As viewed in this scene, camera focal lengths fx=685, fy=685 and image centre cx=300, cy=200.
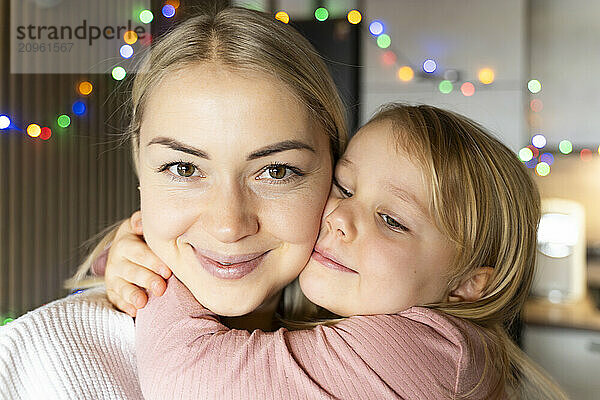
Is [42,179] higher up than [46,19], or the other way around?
[46,19]

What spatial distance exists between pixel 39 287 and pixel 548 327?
2.05 metres

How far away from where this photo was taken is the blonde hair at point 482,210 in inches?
42.9

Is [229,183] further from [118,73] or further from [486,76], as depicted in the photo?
[486,76]

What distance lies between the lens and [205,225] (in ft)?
3.41

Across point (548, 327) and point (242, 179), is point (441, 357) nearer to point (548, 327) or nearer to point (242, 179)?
point (242, 179)

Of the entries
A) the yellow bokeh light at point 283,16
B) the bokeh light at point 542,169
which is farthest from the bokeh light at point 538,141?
the yellow bokeh light at point 283,16

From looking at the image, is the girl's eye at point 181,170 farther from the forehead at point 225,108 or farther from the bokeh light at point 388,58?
A: the bokeh light at point 388,58

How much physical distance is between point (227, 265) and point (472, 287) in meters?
A: 0.42

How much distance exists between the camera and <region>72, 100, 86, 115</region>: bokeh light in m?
2.51

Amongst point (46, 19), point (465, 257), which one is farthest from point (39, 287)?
point (465, 257)

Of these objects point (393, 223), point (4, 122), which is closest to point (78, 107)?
point (4, 122)

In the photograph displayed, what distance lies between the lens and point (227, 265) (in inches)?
42.0

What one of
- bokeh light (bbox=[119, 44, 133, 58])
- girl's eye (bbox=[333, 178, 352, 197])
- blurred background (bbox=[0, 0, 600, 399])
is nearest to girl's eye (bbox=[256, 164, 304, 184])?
girl's eye (bbox=[333, 178, 352, 197])

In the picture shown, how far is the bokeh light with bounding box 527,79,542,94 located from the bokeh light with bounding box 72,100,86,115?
6.05 ft
